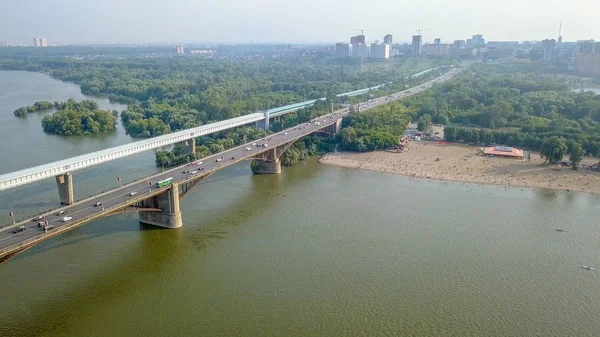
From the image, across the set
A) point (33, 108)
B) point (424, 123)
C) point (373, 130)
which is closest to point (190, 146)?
point (373, 130)

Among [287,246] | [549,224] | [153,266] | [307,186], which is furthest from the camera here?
[307,186]

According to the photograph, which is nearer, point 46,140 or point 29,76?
point 46,140

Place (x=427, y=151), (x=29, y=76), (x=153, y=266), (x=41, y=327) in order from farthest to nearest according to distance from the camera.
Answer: (x=29, y=76), (x=427, y=151), (x=153, y=266), (x=41, y=327)

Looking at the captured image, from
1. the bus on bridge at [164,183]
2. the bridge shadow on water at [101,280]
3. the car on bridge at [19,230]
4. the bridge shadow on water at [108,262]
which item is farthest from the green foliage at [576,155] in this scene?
the car on bridge at [19,230]

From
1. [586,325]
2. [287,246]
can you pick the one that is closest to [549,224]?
[586,325]

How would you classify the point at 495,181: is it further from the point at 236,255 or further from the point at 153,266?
the point at 153,266
